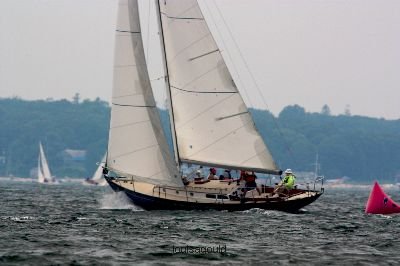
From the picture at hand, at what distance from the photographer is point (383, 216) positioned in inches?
1788

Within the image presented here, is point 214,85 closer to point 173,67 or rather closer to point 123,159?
point 173,67

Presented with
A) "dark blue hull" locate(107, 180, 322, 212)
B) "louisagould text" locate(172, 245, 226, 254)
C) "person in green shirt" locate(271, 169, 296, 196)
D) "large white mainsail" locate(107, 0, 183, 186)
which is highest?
"large white mainsail" locate(107, 0, 183, 186)

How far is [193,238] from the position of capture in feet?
102

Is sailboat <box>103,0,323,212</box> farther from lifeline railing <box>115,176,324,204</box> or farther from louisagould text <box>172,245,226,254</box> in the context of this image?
louisagould text <box>172,245,226,254</box>

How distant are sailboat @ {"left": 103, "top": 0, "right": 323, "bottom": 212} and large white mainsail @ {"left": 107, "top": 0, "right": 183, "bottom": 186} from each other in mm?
44

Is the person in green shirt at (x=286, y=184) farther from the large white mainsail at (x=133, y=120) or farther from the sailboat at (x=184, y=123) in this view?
the large white mainsail at (x=133, y=120)

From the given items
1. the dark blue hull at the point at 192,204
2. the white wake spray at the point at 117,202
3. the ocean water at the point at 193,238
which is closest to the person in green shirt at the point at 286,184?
the dark blue hull at the point at 192,204

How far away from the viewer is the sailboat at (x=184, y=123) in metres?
43.6

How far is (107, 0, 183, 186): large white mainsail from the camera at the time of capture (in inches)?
1709

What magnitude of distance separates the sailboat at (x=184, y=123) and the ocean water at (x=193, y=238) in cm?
115

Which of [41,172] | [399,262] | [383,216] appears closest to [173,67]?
[383,216]

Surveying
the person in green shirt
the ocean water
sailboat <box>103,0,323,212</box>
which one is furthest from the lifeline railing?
the person in green shirt

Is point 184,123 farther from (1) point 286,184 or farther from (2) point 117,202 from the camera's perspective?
(1) point 286,184

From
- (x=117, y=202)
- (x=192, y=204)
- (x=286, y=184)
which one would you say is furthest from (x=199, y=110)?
(x=117, y=202)
